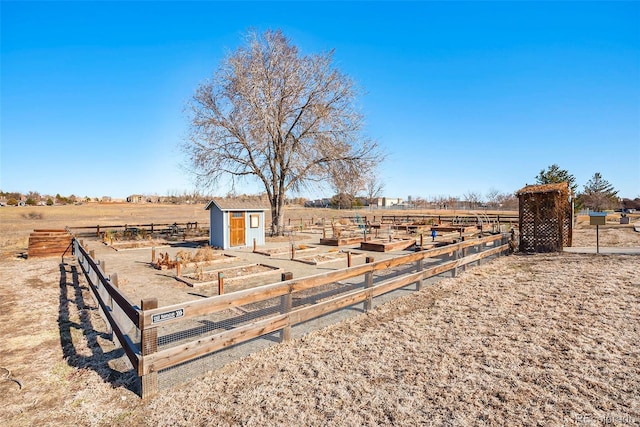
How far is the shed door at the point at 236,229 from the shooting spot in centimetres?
1970

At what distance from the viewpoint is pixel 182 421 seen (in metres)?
3.41

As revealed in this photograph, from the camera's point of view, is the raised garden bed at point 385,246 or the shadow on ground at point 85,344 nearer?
the shadow on ground at point 85,344

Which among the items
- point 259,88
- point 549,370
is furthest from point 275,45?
point 549,370

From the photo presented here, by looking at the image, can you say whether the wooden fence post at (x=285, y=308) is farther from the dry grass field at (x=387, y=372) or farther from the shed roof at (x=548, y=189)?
the shed roof at (x=548, y=189)

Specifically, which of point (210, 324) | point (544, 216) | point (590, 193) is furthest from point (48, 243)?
point (590, 193)

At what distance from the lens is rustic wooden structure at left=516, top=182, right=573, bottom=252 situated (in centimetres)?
1533

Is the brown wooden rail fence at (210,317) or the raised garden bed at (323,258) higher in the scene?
the brown wooden rail fence at (210,317)

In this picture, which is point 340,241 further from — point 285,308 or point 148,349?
point 148,349

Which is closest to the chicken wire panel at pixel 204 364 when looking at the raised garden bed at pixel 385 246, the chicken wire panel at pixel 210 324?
the chicken wire panel at pixel 210 324

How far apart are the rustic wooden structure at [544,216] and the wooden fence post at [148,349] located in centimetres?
1680

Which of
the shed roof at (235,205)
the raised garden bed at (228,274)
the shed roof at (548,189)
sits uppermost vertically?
the shed roof at (548,189)

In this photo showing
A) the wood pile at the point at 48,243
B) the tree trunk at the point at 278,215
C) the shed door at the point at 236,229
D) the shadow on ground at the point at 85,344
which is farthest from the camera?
the tree trunk at the point at 278,215

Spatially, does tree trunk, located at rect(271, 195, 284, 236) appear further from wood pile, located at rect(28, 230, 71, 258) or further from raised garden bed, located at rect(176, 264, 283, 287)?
wood pile, located at rect(28, 230, 71, 258)

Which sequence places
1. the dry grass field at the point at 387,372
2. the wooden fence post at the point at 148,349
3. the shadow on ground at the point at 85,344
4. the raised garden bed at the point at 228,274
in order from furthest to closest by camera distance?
the raised garden bed at the point at 228,274, the shadow on ground at the point at 85,344, the wooden fence post at the point at 148,349, the dry grass field at the point at 387,372
